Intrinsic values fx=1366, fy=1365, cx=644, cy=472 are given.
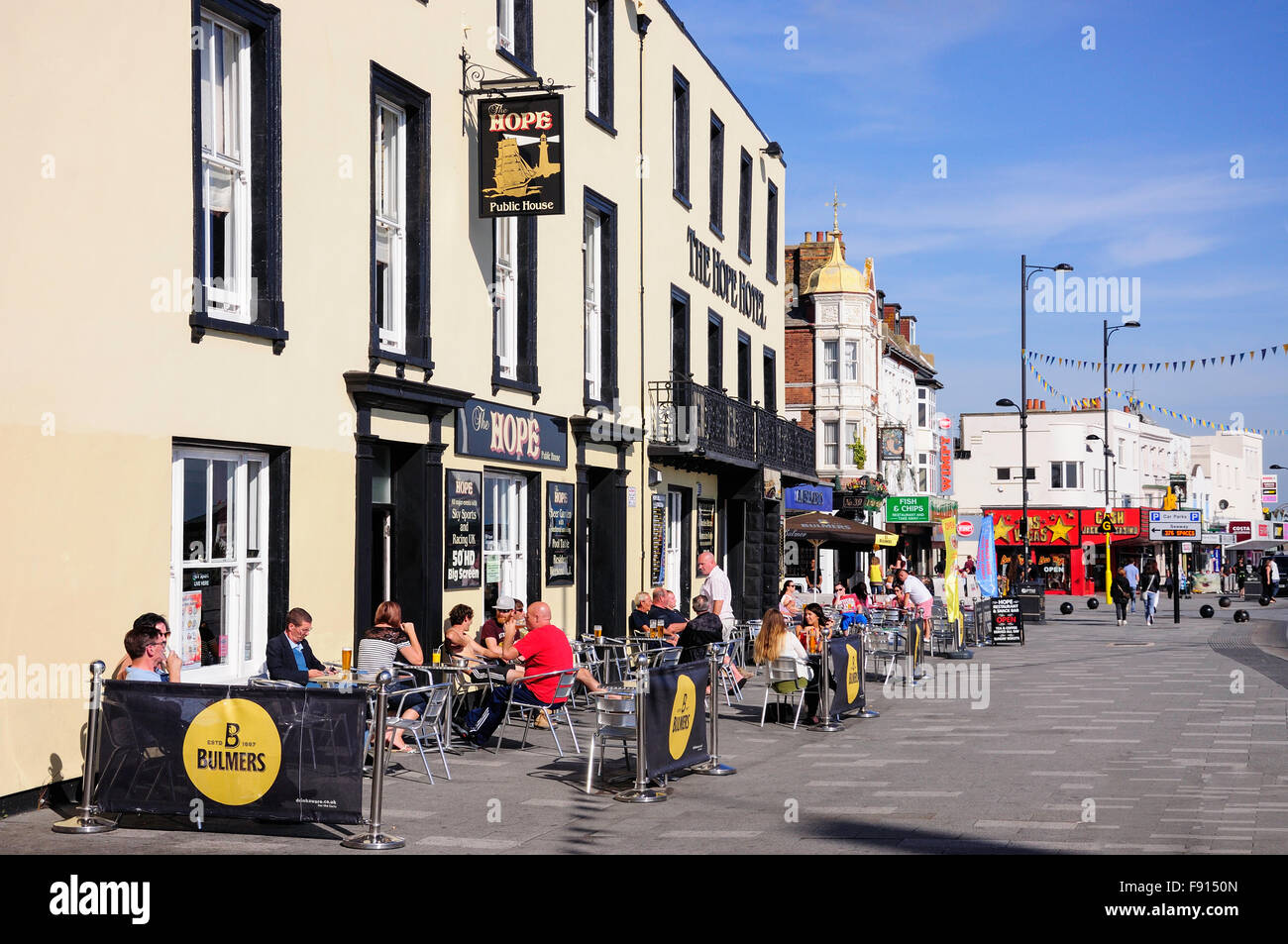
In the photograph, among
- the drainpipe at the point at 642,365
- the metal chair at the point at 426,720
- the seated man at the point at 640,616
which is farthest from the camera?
the drainpipe at the point at 642,365

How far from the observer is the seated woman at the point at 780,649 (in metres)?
15.5

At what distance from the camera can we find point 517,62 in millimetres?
17109

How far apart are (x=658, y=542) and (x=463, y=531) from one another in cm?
815

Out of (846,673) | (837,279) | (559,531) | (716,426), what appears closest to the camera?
(846,673)

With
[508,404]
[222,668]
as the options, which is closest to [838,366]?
[508,404]

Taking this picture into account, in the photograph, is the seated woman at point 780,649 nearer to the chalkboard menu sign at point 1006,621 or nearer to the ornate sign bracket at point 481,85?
the ornate sign bracket at point 481,85

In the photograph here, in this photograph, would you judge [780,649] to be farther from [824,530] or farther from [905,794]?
[824,530]

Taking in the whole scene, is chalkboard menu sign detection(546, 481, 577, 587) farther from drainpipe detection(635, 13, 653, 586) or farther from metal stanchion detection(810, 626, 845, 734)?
metal stanchion detection(810, 626, 845, 734)

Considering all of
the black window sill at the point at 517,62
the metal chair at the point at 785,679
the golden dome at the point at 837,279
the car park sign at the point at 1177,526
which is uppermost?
the golden dome at the point at 837,279

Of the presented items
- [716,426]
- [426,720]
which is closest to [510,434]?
[426,720]

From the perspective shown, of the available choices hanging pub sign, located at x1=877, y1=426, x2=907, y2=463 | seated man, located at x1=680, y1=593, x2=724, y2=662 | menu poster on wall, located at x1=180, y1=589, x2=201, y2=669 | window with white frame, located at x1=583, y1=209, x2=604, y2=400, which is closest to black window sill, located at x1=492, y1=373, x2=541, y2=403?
window with white frame, located at x1=583, y1=209, x2=604, y2=400

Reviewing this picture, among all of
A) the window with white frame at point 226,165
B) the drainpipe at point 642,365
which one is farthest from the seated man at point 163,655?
the drainpipe at point 642,365

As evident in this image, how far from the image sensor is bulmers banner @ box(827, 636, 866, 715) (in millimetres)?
A: 15750

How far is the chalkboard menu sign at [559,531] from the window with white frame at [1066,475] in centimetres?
6411
